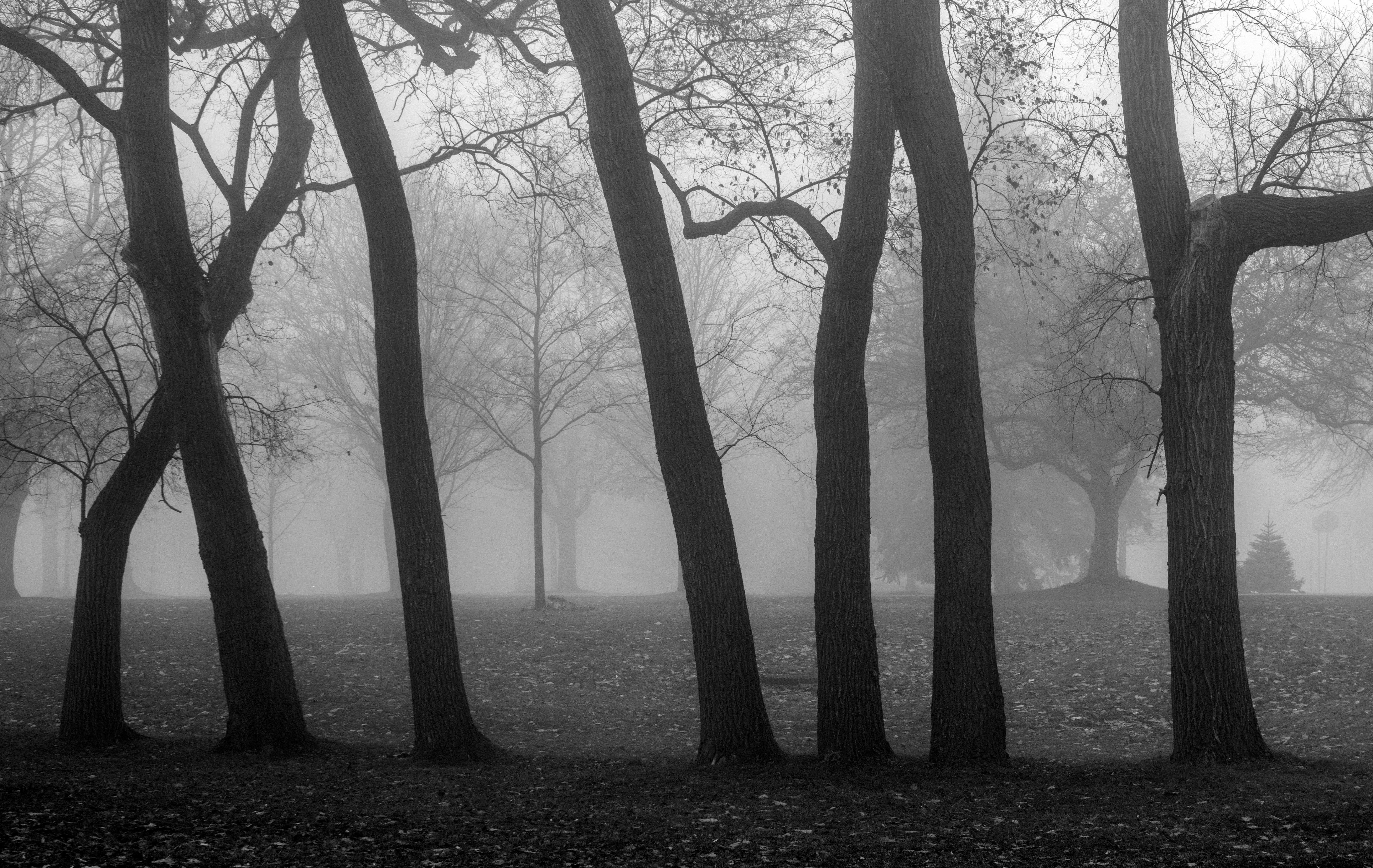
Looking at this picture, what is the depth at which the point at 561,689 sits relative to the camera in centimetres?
1238

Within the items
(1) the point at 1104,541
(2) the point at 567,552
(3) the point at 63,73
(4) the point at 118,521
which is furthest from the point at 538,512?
(2) the point at 567,552

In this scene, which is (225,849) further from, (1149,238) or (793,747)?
(1149,238)

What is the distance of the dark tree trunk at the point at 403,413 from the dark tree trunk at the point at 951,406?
3.72m

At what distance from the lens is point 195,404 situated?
840 cm

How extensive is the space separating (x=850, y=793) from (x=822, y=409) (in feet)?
9.21

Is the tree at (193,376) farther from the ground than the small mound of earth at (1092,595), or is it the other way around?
the tree at (193,376)

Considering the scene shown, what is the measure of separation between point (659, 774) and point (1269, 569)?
35.7m

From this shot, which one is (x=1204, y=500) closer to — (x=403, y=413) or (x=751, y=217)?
(x=751, y=217)

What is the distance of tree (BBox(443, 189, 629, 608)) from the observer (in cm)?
1952

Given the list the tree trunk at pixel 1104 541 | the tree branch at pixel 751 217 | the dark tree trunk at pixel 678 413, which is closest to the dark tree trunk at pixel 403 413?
the dark tree trunk at pixel 678 413

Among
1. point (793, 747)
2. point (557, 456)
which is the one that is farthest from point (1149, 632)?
point (557, 456)

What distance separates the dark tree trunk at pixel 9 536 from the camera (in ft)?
77.2

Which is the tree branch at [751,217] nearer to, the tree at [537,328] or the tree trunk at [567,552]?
the tree at [537,328]

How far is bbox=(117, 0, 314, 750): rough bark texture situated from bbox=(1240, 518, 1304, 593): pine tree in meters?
35.2
